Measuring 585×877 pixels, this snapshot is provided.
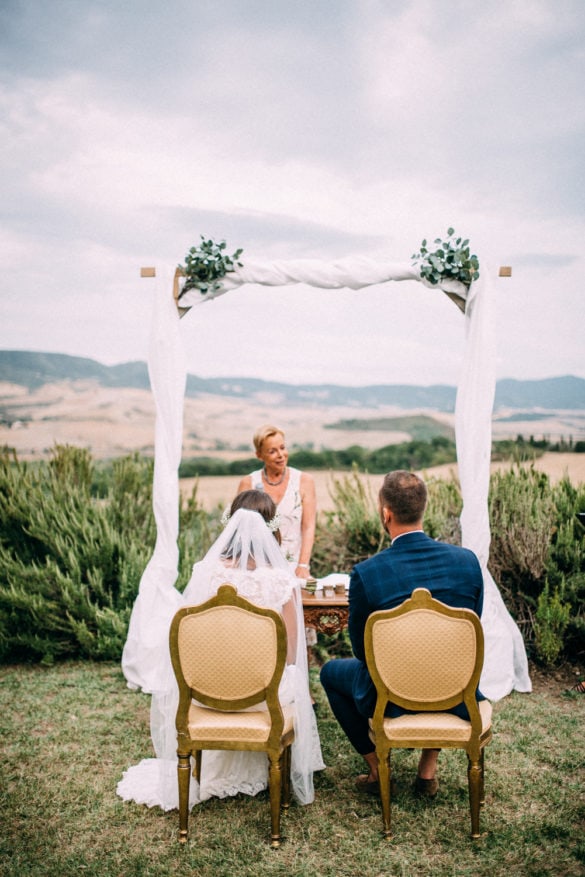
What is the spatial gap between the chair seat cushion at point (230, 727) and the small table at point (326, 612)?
3.31 feet

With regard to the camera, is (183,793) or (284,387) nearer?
Result: (183,793)

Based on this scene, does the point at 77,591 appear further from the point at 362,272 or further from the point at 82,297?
the point at 82,297

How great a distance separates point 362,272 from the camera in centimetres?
498

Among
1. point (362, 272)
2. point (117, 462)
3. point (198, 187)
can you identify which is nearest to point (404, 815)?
point (362, 272)

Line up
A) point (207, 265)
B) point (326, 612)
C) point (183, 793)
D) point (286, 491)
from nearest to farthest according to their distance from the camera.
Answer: point (183, 793) → point (326, 612) → point (286, 491) → point (207, 265)

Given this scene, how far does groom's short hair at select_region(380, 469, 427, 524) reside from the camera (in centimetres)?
296

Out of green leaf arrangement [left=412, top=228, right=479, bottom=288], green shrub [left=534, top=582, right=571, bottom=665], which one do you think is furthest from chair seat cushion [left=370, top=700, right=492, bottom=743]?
green leaf arrangement [left=412, top=228, right=479, bottom=288]

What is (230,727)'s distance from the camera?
2926mm

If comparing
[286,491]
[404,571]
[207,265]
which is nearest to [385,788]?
[404,571]

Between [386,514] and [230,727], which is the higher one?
[386,514]

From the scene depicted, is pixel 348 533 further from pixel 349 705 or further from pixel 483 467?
pixel 349 705

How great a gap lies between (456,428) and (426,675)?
242 centimetres

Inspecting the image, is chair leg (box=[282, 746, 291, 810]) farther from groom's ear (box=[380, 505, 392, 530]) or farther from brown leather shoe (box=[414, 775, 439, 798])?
groom's ear (box=[380, 505, 392, 530])

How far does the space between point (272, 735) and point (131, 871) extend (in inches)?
30.3
